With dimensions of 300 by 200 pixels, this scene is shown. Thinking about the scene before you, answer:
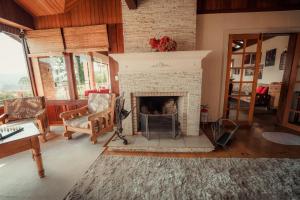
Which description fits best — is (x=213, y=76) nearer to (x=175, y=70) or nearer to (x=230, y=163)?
(x=175, y=70)

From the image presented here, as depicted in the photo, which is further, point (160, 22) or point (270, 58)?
point (270, 58)

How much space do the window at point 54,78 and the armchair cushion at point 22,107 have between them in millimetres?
626

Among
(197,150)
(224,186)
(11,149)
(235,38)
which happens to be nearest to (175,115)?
(197,150)

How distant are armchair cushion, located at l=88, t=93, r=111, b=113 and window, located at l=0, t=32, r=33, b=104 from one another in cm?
180

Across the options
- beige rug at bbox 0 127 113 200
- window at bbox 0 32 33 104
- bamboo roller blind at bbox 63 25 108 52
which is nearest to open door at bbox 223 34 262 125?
bamboo roller blind at bbox 63 25 108 52

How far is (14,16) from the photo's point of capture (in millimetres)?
2785

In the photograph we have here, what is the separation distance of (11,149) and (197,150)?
2.58 metres

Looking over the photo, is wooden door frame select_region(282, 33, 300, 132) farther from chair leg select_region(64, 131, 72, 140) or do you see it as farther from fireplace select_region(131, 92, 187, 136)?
chair leg select_region(64, 131, 72, 140)

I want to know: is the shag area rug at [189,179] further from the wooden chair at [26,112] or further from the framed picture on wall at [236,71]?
the framed picture on wall at [236,71]

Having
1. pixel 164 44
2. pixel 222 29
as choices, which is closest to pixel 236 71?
pixel 222 29

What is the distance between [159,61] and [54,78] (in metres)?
2.94

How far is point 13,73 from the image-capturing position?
330 cm

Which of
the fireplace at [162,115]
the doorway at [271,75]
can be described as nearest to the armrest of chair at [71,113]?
the fireplace at [162,115]

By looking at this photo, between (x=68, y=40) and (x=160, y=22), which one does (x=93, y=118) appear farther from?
(x=160, y=22)
